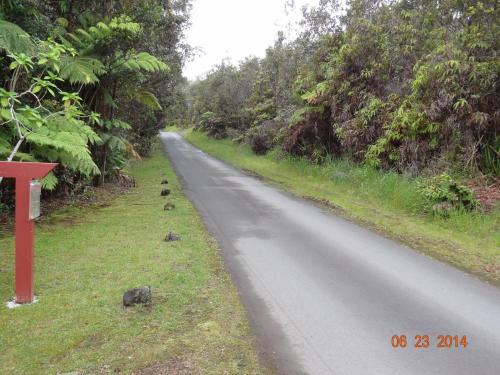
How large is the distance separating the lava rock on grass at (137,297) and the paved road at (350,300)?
1138 mm

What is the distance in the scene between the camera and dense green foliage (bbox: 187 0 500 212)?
1114 cm

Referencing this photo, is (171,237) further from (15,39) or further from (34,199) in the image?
(15,39)

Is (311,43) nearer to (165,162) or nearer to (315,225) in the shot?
(165,162)

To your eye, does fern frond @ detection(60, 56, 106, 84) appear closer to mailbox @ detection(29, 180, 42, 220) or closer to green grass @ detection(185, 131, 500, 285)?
mailbox @ detection(29, 180, 42, 220)

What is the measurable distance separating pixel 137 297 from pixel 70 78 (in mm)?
5574

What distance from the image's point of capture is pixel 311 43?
762 inches

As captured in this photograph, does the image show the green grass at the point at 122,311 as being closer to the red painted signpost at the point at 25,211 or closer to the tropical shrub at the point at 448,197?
the red painted signpost at the point at 25,211

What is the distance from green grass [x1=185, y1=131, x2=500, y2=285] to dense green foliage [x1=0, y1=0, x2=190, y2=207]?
569cm

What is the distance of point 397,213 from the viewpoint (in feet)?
34.4

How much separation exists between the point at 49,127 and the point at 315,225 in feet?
17.6

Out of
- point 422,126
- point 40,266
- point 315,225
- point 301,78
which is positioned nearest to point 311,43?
point 301,78

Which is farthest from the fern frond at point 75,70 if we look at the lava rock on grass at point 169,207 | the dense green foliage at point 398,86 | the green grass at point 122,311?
the dense green foliage at point 398,86

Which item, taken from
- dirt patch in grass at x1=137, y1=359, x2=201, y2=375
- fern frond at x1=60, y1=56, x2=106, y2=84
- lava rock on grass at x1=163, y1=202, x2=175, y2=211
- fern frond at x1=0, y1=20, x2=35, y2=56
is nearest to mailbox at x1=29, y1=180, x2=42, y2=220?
dirt patch in grass at x1=137, y1=359, x2=201, y2=375

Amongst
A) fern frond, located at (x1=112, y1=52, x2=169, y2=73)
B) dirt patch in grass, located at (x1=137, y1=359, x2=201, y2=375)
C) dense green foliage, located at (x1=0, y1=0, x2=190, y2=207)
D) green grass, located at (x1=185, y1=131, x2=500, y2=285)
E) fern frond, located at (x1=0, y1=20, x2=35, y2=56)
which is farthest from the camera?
fern frond, located at (x1=112, y1=52, x2=169, y2=73)
